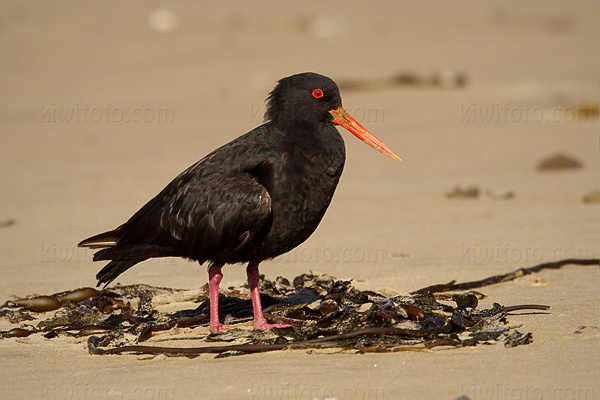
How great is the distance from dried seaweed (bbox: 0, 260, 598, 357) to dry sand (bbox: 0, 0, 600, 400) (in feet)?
0.45

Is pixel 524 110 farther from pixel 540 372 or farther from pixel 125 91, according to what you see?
pixel 540 372

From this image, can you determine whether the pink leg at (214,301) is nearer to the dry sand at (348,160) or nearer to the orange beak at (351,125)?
the dry sand at (348,160)

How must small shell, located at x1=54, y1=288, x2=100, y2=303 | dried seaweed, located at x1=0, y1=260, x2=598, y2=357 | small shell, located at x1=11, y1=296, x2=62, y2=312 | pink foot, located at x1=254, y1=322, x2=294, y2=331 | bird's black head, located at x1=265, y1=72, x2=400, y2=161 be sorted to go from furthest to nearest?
small shell, located at x1=54, y1=288, x2=100, y2=303 < small shell, located at x1=11, y1=296, x2=62, y2=312 < bird's black head, located at x1=265, y1=72, x2=400, y2=161 < pink foot, located at x1=254, y1=322, x2=294, y2=331 < dried seaweed, located at x1=0, y1=260, x2=598, y2=357

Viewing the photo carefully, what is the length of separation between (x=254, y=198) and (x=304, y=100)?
3.16ft

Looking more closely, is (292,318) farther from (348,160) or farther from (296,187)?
(348,160)

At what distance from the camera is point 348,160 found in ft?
37.9

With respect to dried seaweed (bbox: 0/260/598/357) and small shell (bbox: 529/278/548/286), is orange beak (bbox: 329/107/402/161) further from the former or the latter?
small shell (bbox: 529/278/548/286)

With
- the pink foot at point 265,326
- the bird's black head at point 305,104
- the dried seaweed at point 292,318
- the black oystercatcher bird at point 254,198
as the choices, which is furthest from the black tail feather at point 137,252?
the bird's black head at point 305,104

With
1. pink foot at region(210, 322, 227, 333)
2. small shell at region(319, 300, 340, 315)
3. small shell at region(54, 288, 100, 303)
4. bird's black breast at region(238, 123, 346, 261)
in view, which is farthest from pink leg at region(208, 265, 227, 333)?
small shell at region(54, 288, 100, 303)

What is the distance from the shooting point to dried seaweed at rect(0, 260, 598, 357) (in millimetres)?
4629

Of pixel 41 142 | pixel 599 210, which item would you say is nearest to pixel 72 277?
pixel 599 210

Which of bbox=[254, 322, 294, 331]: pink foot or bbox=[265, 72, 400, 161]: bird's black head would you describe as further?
bbox=[265, 72, 400, 161]: bird's black head

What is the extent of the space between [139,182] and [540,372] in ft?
25.2

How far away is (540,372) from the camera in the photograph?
4.02 metres
